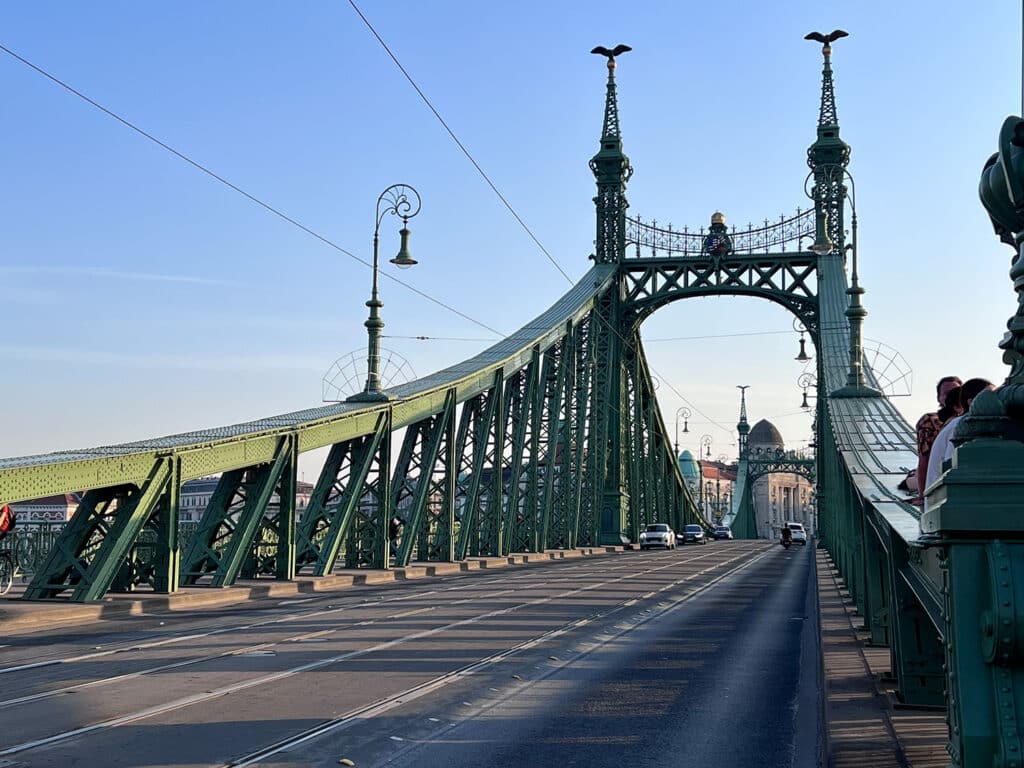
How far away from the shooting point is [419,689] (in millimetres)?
10117

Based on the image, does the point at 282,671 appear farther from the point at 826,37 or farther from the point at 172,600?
the point at 826,37

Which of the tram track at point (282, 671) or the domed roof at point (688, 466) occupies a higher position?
the domed roof at point (688, 466)

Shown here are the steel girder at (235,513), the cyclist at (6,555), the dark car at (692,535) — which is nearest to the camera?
the cyclist at (6,555)

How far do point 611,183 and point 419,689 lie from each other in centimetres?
4514

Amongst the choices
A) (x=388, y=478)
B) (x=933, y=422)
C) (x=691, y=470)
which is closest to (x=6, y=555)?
(x=388, y=478)

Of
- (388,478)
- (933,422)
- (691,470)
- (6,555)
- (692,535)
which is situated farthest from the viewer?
(691,470)

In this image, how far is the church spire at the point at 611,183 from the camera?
174 feet

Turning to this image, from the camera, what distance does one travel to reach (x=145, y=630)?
15.3 metres

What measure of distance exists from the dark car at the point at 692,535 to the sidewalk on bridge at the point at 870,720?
2503 inches

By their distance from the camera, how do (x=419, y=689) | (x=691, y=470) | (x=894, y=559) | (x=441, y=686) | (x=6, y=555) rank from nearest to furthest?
(x=894, y=559)
(x=419, y=689)
(x=441, y=686)
(x=6, y=555)
(x=691, y=470)

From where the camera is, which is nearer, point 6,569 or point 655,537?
point 6,569

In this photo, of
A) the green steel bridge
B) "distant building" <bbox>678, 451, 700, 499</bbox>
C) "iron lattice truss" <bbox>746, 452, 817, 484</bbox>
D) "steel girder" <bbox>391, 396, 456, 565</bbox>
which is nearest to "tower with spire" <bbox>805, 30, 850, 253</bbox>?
the green steel bridge

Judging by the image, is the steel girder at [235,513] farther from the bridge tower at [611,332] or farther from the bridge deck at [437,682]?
the bridge tower at [611,332]

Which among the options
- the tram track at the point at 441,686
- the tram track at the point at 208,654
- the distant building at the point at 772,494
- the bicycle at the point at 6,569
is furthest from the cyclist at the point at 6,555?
the distant building at the point at 772,494
